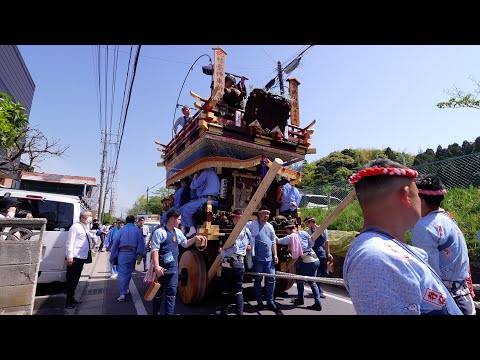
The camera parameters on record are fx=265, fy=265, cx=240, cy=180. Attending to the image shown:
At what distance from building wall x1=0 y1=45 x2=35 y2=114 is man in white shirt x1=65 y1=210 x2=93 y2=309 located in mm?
17984

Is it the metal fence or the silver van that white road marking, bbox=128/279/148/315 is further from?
the metal fence

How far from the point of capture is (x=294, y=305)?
558 centimetres

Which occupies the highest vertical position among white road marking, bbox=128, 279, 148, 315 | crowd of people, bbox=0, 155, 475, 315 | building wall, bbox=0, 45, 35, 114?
building wall, bbox=0, 45, 35, 114

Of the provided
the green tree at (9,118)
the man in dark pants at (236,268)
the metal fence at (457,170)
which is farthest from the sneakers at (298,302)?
the green tree at (9,118)

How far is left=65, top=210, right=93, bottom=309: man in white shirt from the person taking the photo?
5.07 meters

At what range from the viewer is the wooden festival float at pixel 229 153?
5.18m

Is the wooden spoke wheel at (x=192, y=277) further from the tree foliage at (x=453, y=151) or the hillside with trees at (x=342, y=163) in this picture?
the hillside with trees at (x=342, y=163)

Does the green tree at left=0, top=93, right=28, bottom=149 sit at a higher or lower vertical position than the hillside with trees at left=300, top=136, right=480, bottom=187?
lower

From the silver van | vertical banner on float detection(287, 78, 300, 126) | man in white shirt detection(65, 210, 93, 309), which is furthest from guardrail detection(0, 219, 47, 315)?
vertical banner on float detection(287, 78, 300, 126)

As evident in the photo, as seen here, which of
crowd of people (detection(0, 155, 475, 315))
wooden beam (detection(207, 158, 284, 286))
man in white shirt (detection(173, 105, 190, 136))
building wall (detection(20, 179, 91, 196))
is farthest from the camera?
building wall (detection(20, 179, 91, 196))

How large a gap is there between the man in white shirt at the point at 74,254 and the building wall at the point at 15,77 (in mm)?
17984

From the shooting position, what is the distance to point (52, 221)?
18.4ft
